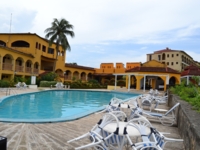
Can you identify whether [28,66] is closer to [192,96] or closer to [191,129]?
[192,96]

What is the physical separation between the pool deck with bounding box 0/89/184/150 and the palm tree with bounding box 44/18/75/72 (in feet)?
87.1

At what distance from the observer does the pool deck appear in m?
3.72

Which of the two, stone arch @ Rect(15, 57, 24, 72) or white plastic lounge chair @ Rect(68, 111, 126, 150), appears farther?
stone arch @ Rect(15, 57, 24, 72)

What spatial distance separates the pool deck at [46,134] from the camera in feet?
12.2

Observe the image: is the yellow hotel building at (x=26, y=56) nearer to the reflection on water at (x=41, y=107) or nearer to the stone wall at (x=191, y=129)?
the reflection on water at (x=41, y=107)

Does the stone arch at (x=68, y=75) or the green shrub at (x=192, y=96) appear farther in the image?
the stone arch at (x=68, y=75)

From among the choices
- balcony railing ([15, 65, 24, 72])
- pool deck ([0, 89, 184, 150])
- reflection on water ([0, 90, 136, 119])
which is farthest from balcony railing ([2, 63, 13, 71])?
pool deck ([0, 89, 184, 150])

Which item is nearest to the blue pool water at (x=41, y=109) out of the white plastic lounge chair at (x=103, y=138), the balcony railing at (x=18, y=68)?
the white plastic lounge chair at (x=103, y=138)

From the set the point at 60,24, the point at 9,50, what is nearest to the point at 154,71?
the point at 60,24

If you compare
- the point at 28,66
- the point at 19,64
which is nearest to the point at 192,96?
the point at 19,64

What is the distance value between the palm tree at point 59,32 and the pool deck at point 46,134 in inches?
1045

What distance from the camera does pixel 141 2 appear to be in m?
13.1

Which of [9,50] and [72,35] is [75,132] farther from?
[72,35]

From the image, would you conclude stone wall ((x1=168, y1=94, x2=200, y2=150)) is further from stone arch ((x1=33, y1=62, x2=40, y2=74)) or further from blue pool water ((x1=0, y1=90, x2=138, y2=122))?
stone arch ((x1=33, y1=62, x2=40, y2=74))
